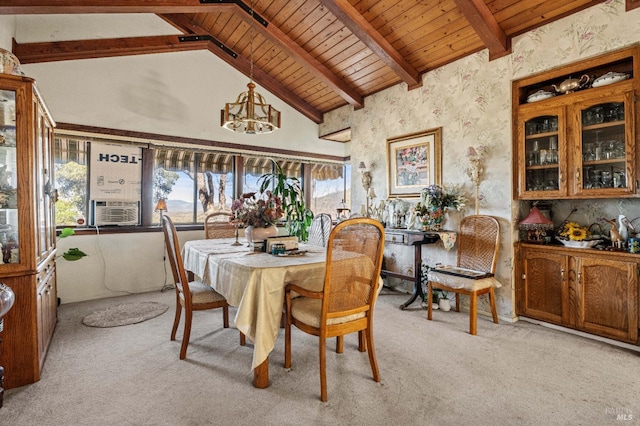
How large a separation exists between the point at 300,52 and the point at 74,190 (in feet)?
11.1

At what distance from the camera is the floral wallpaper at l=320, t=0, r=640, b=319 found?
2857mm

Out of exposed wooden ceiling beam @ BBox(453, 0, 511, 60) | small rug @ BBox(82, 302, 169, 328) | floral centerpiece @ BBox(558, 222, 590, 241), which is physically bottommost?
small rug @ BBox(82, 302, 169, 328)

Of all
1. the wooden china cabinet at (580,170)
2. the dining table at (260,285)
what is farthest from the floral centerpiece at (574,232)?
the dining table at (260,285)

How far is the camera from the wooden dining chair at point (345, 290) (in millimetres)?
1950

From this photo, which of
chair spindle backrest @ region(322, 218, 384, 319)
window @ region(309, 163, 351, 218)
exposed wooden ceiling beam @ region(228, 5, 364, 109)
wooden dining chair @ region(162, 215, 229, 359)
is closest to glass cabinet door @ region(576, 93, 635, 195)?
chair spindle backrest @ region(322, 218, 384, 319)

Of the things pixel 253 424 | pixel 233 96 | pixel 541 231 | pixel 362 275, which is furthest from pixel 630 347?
pixel 233 96

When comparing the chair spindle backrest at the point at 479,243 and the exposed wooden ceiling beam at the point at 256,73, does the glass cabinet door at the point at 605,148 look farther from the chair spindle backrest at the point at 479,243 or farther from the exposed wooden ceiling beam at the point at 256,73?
the exposed wooden ceiling beam at the point at 256,73

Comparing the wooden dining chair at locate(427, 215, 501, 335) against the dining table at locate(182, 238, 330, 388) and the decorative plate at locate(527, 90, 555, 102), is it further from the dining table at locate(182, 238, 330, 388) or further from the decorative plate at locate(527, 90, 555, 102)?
the dining table at locate(182, 238, 330, 388)

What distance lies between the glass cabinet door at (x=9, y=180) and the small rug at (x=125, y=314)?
4.62 ft

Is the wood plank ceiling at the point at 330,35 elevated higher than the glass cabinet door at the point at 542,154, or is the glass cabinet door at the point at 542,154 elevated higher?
the wood plank ceiling at the point at 330,35

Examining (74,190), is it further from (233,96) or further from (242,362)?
(242,362)

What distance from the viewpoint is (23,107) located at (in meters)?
2.12

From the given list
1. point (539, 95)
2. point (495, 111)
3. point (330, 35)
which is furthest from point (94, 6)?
point (539, 95)

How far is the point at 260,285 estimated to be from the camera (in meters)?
2.07
